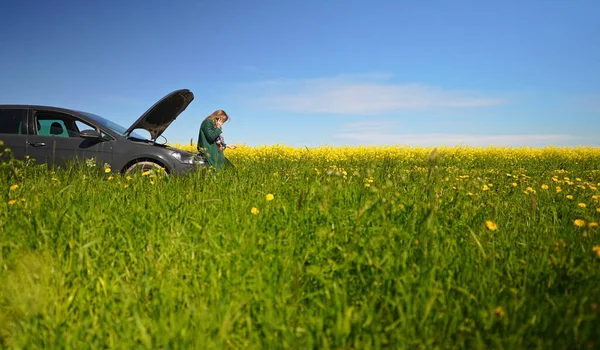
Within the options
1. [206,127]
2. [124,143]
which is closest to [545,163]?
[206,127]

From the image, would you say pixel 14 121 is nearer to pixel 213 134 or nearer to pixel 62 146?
pixel 62 146

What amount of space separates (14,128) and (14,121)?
13cm

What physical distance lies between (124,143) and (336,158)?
12.5m

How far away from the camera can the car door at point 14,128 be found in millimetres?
6930

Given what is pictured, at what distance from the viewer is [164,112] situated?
25.9ft

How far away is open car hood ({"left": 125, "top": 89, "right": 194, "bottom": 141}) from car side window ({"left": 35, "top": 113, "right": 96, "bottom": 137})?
1.18 meters

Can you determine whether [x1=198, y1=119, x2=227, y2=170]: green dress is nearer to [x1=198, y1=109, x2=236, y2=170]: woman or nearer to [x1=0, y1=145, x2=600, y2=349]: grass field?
[x1=198, y1=109, x2=236, y2=170]: woman

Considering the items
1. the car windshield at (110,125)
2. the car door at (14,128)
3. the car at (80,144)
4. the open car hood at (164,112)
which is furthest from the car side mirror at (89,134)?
the car door at (14,128)

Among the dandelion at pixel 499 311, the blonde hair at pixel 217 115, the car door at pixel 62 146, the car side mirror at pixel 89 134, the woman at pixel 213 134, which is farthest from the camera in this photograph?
Result: the blonde hair at pixel 217 115

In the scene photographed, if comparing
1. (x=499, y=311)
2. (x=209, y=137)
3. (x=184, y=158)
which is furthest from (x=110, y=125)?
(x=499, y=311)

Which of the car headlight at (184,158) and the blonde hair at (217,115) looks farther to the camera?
the blonde hair at (217,115)

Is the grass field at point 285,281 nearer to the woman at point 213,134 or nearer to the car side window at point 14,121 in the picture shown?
the car side window at point 14,121

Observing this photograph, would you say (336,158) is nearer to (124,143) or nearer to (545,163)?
(545,163)

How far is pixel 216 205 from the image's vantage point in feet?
11.2
